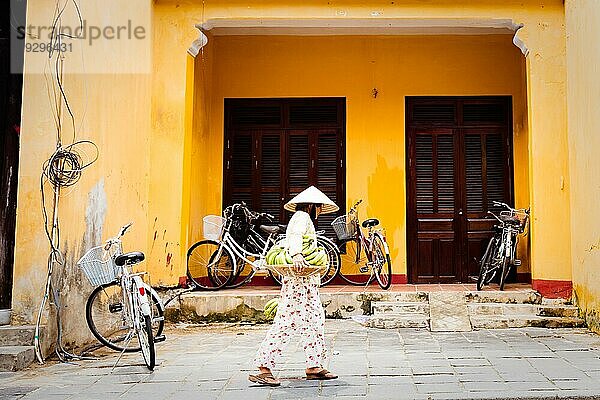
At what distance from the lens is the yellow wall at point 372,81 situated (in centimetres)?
1051

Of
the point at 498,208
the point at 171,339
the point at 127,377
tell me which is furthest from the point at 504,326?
the point at 127,377

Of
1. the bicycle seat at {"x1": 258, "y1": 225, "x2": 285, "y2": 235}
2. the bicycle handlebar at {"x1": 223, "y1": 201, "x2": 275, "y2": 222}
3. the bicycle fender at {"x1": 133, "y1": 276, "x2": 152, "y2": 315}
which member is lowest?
the bicycle fender at {"x1": 133, "y1": 276, "x2": 152, "y2": 315}

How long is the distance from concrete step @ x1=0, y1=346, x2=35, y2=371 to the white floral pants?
2.22m

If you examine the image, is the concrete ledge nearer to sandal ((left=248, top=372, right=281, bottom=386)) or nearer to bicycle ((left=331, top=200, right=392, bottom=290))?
bicycle ((left=331, top=200, right=392, bottom=290))

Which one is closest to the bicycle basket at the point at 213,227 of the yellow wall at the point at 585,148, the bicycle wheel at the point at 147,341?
the bicycle wheel at the point at 147,341

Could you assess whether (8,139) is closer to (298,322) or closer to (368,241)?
(298,322)

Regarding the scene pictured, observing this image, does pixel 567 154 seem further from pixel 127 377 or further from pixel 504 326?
pixel 127 377

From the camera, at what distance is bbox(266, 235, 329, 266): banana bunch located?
16.4 ft

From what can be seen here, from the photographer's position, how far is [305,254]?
4.99 meters

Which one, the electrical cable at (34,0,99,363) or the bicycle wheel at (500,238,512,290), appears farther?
the bicycle wheel at (500,238,512,290)

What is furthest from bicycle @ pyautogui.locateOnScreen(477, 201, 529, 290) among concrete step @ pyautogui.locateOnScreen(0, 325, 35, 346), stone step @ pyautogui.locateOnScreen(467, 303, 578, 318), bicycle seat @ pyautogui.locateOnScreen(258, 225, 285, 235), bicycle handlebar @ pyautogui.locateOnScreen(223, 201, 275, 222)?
concrete step @ pyautogui.locateOnScreen(0, 325, 35, 346)

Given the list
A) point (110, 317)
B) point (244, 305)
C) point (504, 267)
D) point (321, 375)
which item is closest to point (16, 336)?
point (110, 317)

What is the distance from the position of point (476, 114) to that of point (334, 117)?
2244 mm

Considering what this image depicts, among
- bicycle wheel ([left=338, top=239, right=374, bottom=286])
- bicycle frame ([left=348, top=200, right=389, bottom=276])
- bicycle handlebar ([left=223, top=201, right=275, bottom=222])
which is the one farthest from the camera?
bicycle wheel ([left=338, top=239, right=374, bottom=286])
